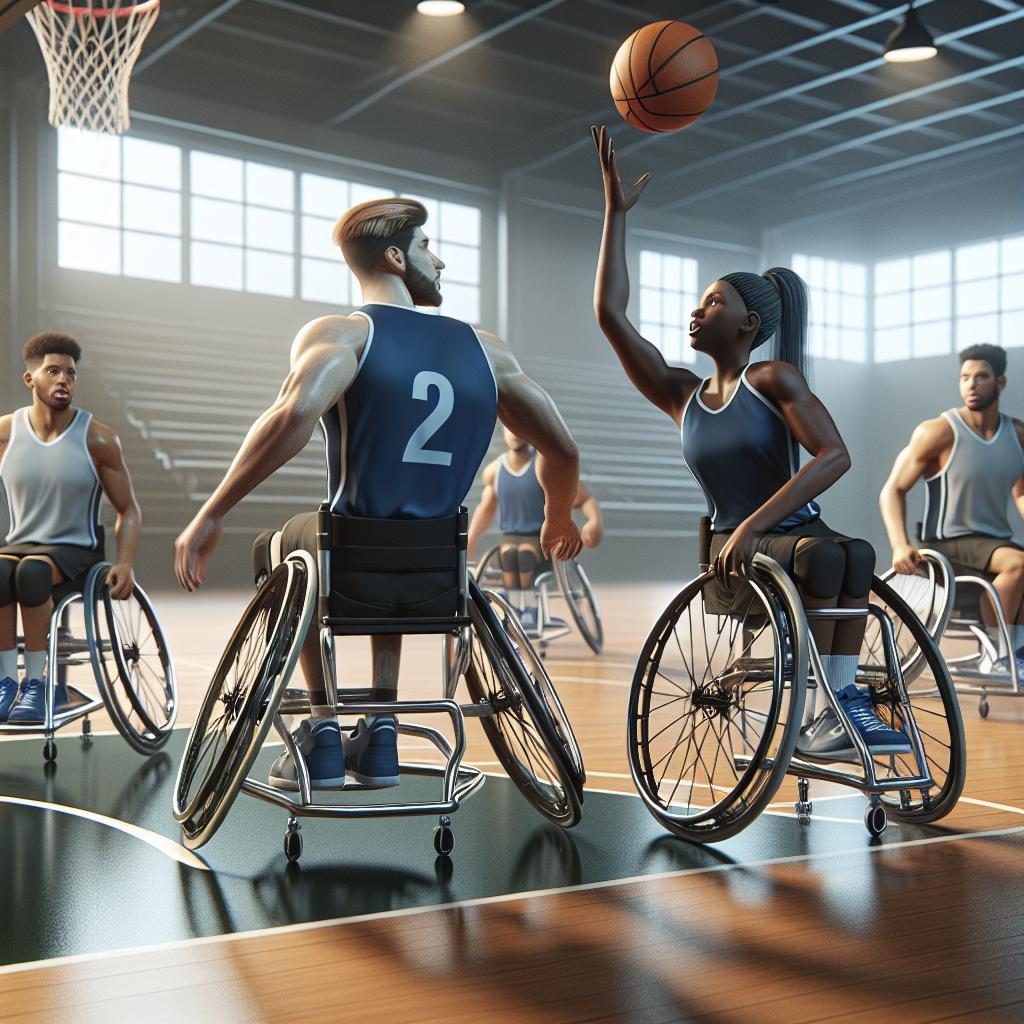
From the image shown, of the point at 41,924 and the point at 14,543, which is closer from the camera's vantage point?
the point at 41,924

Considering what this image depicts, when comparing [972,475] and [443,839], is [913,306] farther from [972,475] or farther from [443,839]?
[443,839]

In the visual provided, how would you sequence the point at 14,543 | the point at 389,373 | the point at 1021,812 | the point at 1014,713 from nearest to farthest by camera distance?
the point at 389,373
the point at 1021,812
the point at 14,543
the point at 1014,713

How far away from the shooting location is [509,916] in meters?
2.07

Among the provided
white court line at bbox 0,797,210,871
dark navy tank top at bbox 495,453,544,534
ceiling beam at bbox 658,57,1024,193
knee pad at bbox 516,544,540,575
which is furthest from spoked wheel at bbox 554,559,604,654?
ceiling beam at bbox 658,57,1024,193

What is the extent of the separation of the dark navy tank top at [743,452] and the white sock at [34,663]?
1.95 m

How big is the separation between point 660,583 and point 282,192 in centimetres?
467

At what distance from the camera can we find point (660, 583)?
11719mm

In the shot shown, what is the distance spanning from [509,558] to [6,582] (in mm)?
3167

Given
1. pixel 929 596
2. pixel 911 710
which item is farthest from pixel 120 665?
pixel 929 596

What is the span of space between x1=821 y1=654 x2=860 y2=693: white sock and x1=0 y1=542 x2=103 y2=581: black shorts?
2.11 metres

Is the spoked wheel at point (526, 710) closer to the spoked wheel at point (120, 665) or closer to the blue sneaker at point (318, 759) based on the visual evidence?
the blue sneaker at point (318, 759)

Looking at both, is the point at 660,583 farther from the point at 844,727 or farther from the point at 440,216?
the point at 844,727

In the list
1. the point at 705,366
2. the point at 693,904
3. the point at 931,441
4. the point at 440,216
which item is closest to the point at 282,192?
the point at 440,216

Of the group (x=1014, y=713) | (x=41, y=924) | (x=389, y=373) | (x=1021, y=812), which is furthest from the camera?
(x=1014, y=713)
